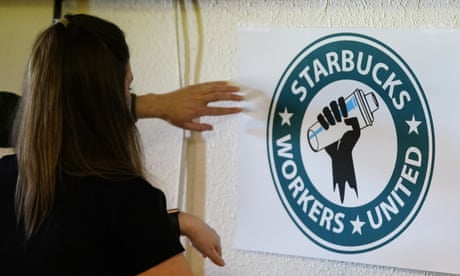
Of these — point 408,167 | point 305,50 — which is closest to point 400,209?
point 408,167

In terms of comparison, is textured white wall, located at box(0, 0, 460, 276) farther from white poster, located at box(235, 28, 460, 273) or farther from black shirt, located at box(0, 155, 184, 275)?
black shirt, located at box(0, 155, 184, 275)

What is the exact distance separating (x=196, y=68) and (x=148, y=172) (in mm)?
219

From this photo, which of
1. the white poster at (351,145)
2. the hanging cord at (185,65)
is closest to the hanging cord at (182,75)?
the hanging cord at (185,65)

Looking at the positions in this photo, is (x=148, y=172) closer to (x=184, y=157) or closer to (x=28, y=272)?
(x=184, y=157)

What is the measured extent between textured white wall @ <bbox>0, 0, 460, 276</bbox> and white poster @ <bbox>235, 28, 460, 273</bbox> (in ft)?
0.07

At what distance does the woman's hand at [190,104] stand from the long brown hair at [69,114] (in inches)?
9.5

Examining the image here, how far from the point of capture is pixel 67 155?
72 cm

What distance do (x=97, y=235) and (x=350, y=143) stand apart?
1.42ft

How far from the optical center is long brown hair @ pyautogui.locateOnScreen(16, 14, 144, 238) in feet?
2.31

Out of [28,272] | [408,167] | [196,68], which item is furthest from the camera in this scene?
[196,68]

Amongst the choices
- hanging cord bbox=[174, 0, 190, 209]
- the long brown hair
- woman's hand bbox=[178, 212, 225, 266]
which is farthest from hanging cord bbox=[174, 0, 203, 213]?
the long brown hair

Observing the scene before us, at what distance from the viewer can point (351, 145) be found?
0.90m

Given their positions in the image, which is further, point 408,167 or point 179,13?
point 179,13

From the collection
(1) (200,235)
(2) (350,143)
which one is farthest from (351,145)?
(1) (200,235)
